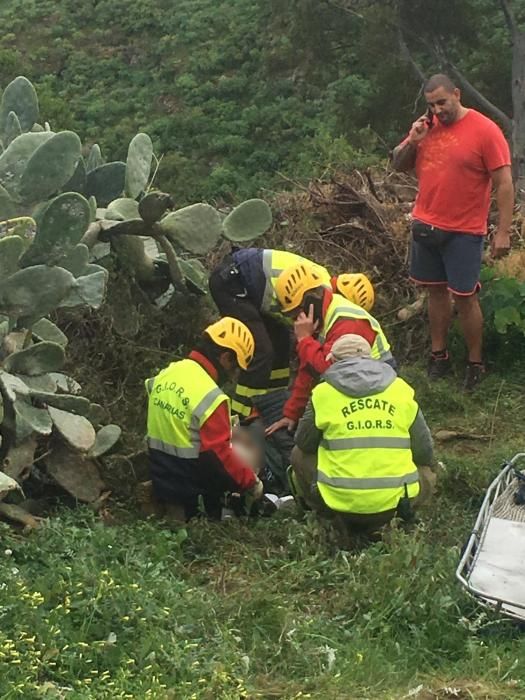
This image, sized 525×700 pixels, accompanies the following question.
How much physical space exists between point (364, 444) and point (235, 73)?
22.8m

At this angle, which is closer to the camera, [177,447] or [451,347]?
[177,447]

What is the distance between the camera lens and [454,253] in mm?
6539

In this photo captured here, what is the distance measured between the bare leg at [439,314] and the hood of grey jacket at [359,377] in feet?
7.95

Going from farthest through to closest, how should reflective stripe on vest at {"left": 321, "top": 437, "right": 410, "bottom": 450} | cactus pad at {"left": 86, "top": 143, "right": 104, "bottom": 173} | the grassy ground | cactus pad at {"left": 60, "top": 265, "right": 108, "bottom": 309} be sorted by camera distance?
cactus pad at {"left": 86, "top": 143, "right": 104, "bottom": 173} → cactus pad at {"left": 60, "top": 265, "right": 108, "bottom": 309} → reflective stripe on vest at {"left": 321, "top": 437, "right": 410, "bottom": 450} → the grassy ground

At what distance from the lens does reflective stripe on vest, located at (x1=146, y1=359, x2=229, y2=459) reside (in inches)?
191

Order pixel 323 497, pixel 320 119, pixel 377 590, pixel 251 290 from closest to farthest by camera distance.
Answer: pixel 377 590
pixel 323 497
pixel 251 290
pixel 320 119

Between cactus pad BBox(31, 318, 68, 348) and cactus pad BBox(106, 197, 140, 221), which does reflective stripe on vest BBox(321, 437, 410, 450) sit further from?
cactus pad BBox(106, 197, 140, 221)

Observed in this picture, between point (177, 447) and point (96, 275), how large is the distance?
107 cm

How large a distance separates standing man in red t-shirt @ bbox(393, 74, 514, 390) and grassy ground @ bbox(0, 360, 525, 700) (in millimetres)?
2170

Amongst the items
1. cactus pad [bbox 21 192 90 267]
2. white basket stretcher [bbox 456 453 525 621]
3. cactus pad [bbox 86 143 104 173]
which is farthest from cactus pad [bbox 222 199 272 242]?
white basket stretcher [bbox 456 453 525 621]

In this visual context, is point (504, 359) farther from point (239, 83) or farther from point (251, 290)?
point (239, 83)

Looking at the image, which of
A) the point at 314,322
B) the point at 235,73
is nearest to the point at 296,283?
the point at 314,322

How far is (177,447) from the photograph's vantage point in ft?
16.4

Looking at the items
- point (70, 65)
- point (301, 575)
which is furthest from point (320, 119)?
point (301, 575)
